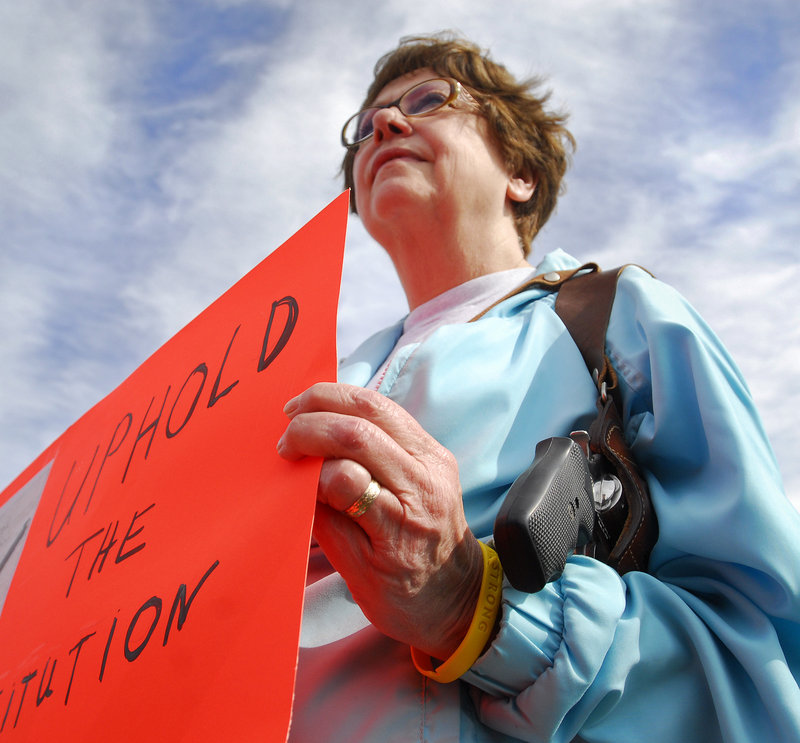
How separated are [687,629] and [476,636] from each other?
0.26 meters

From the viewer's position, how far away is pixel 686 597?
87 cm

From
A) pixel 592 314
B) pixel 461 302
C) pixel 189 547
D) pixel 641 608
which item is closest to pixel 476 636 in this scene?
pixel 641 608

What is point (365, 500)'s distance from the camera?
0.66 m

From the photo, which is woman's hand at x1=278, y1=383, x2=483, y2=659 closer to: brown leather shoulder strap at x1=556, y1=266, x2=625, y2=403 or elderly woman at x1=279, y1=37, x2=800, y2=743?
elderly woman at x1=279, y1=37, x2=800, y2=743

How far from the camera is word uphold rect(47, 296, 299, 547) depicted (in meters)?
0.85

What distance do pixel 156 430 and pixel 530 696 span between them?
599mm

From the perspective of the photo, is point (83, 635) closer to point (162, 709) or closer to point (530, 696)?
point (162, 709)

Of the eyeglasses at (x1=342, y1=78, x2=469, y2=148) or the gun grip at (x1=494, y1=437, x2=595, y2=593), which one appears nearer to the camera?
the gun grip at (x1=494, y1=437, x2=595, y2=593)

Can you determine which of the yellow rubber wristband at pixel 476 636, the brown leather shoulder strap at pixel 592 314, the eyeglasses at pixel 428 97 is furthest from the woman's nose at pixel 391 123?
the yellow rubber wristband at pixel 476 636

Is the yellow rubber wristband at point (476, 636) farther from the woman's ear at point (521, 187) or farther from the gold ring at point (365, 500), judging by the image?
the woman's ear at point (521, 187)

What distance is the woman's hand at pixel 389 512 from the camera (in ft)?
2.15

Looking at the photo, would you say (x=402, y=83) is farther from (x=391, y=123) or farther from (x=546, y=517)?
(x=546, y=517)

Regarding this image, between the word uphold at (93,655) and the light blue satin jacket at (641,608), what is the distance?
A: 28 cm

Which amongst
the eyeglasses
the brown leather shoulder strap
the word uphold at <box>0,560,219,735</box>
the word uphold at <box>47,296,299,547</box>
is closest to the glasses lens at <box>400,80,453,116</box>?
the eyeglasses
